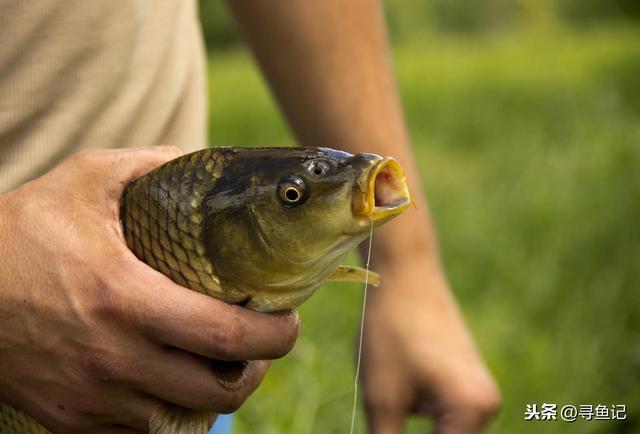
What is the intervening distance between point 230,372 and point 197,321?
0.12 m

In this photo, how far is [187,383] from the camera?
123 centimetres

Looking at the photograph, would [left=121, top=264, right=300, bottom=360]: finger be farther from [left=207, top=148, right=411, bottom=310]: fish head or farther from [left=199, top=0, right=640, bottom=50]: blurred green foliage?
[left=199, top=0, right=640, bottom=50]: blurred green foliage

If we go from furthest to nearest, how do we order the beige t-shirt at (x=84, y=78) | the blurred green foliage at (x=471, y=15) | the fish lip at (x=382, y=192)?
the blurred green foliage at (x=471, y=15)
the beige t-shirt at (x=84, y=78)
the fish lip at (x=382, y=192)

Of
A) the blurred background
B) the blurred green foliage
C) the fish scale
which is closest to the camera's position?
the fish scale

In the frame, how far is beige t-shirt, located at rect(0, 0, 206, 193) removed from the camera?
1.54 metres

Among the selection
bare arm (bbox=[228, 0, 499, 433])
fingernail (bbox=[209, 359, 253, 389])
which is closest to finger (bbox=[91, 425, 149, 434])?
fingernail (bbox=[209, 359, 253, 389])

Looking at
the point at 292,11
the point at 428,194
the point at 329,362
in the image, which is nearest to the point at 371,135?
the point at 292,11

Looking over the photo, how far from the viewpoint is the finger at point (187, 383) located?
1.22 meters

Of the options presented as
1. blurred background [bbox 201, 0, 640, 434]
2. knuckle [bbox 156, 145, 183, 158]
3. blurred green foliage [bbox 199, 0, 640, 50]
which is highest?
knuckle [bbox 156, 145, 183, 158]

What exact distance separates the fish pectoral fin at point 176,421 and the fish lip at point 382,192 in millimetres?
334

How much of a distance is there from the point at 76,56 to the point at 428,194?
511cm

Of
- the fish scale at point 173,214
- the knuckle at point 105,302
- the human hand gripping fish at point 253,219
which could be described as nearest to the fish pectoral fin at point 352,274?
the human hand gripping fish at point 253,219

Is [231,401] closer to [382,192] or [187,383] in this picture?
[187,383]

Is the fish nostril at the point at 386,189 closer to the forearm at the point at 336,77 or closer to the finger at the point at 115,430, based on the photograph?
the finger at the point at 115,430
